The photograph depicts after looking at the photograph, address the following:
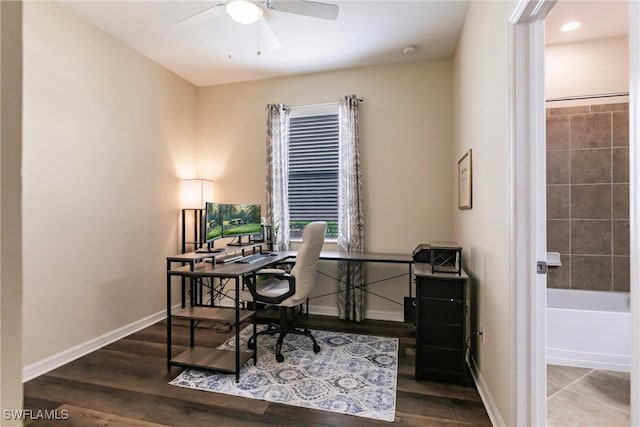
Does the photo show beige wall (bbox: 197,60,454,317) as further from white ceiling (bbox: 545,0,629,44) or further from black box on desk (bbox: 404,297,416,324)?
white ceiling (bbox: 545,0,629,44)

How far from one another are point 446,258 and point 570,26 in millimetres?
2340

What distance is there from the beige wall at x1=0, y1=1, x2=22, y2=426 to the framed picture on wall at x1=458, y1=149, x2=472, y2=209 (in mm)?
2547

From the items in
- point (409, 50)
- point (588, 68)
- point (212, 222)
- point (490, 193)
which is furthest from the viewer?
point (409, 50)

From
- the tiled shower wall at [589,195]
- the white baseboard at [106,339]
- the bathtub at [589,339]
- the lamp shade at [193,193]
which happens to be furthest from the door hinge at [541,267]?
the lamp shade at [193,193]

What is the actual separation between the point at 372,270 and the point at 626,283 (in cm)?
238

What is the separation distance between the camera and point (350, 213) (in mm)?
3477

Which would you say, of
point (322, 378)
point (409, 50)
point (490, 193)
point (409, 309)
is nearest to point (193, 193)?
point (322, 378)

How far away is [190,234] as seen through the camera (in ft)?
12.8

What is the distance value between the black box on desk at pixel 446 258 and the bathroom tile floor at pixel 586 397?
0.99 m

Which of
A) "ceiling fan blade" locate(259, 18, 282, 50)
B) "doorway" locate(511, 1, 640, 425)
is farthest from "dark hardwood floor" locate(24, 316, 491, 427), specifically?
"ceiling fan blade" locate(259, 18, 282, 50)

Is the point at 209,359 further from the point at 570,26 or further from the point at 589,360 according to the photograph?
the point at 570,26

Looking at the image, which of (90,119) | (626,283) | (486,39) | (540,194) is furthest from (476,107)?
(90,119)

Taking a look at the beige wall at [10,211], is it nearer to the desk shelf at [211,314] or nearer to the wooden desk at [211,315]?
the wooden desk at [211,315]

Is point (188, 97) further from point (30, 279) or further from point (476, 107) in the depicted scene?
point (476, 107)
